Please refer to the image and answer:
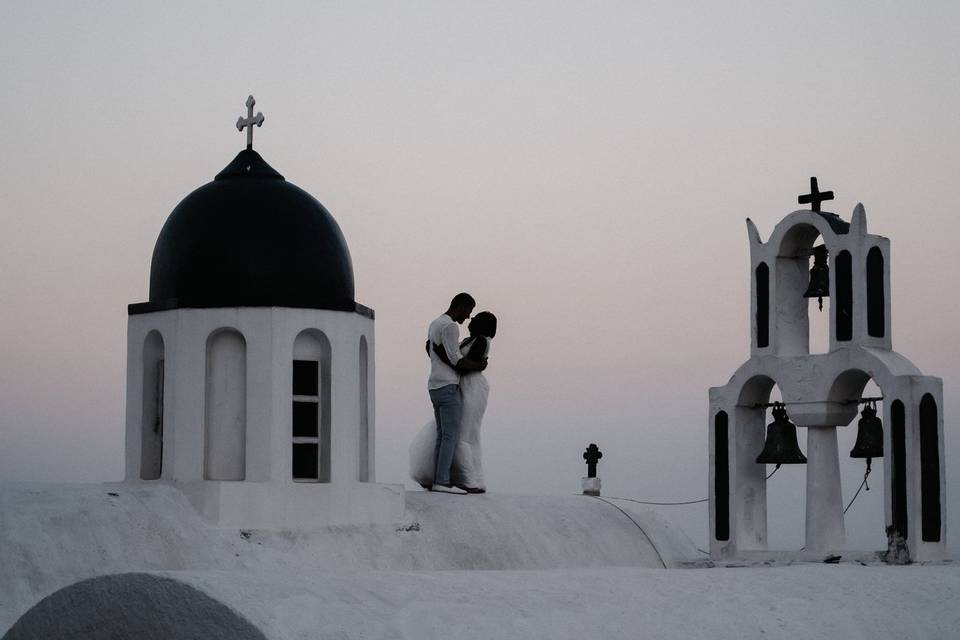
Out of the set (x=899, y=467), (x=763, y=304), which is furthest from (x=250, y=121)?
(x=899, y=467)

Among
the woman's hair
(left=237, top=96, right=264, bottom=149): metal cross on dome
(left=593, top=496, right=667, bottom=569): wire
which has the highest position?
(left=237, top=96, right=264, bottom=149): metal cross on dome

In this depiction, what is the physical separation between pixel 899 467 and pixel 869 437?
1.58 ft

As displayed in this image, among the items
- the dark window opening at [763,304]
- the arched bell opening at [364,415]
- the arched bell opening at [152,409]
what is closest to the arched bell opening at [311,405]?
the arched bell opening at [364,415]

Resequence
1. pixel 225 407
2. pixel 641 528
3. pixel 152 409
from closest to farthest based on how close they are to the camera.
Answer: pixel 225 407
pixel 152 409
pixel 641 528

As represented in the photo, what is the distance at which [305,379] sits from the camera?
1342 centimetres

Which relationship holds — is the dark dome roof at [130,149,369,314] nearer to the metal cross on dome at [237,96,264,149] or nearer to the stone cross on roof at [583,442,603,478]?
the metal cross on dome at [237,96,264,149]

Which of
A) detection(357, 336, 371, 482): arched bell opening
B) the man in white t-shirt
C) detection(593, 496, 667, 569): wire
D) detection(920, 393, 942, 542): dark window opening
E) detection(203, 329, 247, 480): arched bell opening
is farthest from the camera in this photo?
detection(593, 496, 667, 569): wire

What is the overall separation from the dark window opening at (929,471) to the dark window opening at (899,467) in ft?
0.49

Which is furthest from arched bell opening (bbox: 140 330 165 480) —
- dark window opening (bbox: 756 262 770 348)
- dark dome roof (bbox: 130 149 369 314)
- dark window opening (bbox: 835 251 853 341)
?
dark window opening (bbox: 835 251 853 341)

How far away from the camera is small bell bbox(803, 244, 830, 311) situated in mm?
13656

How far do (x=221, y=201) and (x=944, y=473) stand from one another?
697 centimetres

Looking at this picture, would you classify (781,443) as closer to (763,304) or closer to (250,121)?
(763,304)

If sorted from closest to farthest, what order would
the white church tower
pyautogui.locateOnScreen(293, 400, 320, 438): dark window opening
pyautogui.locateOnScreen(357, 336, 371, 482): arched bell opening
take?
the white church tower → pyautogui.locateOnScreen(293, 400, 320, 438): dark window opening → pyautogui.locateOnScreen(357, 336, 371, 482): arched bell opening

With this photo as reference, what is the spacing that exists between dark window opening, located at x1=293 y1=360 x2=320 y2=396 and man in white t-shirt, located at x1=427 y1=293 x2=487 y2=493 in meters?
1.57
